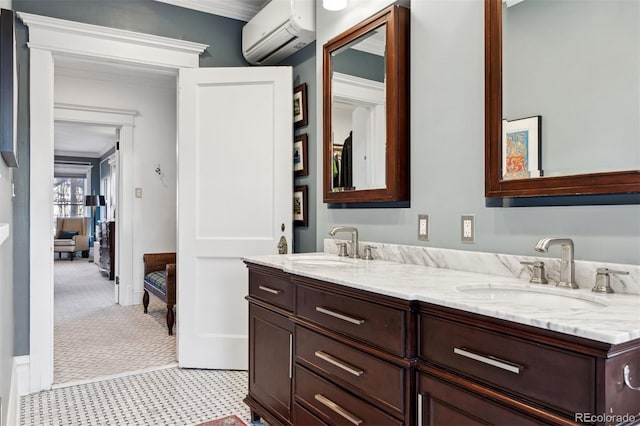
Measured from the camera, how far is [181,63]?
3197 millimetres

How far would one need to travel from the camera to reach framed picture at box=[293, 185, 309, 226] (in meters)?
3.18

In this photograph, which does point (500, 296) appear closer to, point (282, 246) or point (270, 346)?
point (270, 346)

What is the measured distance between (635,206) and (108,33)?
10.1ft

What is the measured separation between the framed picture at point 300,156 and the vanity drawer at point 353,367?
1.51m

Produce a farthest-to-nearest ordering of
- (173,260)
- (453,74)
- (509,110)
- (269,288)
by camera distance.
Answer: (173,260) < (269,288) < (453,74) < (509,110)

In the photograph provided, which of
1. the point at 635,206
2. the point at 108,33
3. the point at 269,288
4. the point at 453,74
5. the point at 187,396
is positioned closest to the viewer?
the point at 635,206

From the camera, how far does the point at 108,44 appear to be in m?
2.97

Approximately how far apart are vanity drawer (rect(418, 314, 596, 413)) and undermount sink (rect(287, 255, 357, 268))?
91 centimetres

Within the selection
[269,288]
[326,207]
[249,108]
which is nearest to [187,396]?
[269,288]

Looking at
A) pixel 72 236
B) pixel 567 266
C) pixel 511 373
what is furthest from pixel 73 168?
pixel 511 373

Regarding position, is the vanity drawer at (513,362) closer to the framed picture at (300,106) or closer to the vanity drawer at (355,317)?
the vanity drawer at (355,317)

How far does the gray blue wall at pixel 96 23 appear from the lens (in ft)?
8.97

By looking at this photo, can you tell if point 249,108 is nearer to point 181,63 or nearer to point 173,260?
point 181,63

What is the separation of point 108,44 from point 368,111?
1867 millimetres
